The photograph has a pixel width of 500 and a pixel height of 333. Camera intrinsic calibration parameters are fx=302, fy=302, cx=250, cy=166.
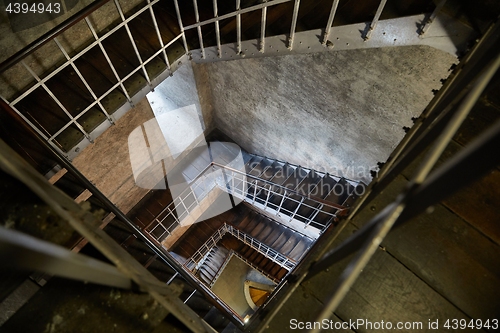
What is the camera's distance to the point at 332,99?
4.08m

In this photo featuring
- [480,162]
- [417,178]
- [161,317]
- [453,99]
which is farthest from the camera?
[453,99]

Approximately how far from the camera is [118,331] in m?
1.65

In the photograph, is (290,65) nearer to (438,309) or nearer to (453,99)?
(453,99)

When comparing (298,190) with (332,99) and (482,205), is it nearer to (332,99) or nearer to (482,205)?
(332,99)

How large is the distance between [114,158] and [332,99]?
3.78 meters

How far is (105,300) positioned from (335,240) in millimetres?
1406

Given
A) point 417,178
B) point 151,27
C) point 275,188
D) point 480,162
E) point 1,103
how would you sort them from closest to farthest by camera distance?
point 480,162, point 417,178, point 1,103, point 151,27, point 275,188

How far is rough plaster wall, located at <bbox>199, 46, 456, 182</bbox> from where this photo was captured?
332cm

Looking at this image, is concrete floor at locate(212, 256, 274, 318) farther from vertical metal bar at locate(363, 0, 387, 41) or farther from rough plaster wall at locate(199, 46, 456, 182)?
vertical metal bar at locate(363, 0, 387, 41)

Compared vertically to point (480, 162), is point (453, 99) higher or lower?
higher

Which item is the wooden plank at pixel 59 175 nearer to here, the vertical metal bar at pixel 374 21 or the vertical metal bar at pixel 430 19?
the vertical metal bar at pixel 374 21

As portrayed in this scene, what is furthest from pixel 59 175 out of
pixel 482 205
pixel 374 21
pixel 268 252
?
pixel 268 252

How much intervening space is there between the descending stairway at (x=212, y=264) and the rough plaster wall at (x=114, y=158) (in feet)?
14.0

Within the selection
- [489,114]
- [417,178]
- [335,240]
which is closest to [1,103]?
[335,240]
